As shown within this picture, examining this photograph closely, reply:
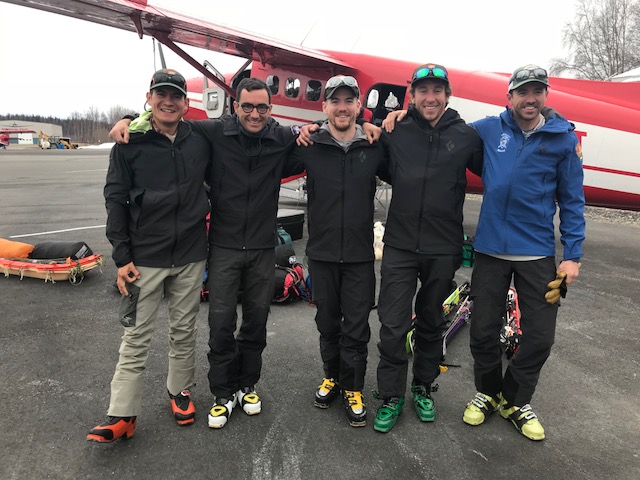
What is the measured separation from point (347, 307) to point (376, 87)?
6348 mm

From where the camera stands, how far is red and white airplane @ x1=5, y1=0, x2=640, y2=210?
6.61 metres

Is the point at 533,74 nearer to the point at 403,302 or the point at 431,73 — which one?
the point at 431,73

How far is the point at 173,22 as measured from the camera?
23.8ft

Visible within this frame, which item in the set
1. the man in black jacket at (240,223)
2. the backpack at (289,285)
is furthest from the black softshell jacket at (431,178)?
the backpack at (289,285)

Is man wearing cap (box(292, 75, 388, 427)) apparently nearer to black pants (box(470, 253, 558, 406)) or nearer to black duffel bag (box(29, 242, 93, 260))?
black pants (box(470, 253, 558, 406))

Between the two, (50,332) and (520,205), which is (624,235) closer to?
(520,205)

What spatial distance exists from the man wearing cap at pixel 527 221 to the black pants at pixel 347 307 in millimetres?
776

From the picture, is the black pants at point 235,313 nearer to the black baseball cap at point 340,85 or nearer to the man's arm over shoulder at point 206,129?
the man's arm over shoulder at point 206,129

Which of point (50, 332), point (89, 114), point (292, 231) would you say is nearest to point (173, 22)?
point (292, 231)

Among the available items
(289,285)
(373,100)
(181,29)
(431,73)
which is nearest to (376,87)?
(373,100)

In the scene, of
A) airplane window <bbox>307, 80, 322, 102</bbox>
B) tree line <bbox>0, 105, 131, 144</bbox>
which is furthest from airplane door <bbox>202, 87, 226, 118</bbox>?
tree line <bbox>0, 105, 131, 144</bbox>

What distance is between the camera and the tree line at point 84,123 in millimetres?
118750

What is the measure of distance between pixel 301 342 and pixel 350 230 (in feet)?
5.61

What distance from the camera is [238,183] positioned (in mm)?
2885
